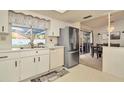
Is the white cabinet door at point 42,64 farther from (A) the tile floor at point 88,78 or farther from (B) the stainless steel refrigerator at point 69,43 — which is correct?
(B) the stainless steel refrigerator at point 69,43

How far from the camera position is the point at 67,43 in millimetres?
4305

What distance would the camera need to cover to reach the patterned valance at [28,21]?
302 centimetres

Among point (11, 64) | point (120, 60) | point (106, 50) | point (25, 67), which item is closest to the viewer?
point (11, 64)

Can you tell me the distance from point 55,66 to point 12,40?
5.40 ft

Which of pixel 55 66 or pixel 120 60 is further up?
pixel 120 60

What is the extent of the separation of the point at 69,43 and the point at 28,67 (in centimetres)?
196

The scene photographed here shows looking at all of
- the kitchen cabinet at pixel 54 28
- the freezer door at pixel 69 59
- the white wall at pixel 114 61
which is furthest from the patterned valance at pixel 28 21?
the white wall at pixel 114 61

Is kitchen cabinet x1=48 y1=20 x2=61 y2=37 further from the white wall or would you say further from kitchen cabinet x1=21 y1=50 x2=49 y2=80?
the white wall

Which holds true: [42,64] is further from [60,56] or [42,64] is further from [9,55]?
[9,55]

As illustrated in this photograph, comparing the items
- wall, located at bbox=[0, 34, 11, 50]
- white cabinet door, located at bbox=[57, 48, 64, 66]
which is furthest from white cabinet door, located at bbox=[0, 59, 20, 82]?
white cabinet door, located at bbox=[57, 48, 64, 66]

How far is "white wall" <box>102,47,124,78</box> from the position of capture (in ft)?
10.4
